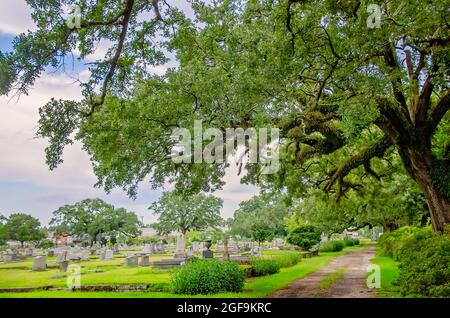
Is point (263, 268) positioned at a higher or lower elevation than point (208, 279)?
lower

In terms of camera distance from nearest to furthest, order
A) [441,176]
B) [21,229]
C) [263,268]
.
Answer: [441,176] → [263,268] → [21,229]

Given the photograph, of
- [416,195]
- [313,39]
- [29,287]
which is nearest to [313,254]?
[416,195]

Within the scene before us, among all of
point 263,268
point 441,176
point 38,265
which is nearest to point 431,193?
point 441,176

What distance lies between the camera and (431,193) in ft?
45.3

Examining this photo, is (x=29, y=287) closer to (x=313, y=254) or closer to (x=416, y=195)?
(x=416, y=195)

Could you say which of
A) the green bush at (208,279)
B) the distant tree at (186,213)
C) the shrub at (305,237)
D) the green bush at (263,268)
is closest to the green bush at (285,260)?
the green bush at (263,268)

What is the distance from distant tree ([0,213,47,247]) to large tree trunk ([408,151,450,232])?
2033 inches

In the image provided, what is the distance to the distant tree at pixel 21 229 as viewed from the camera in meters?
51.1

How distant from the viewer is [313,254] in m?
32.9

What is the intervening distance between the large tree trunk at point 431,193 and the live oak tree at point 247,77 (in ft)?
0.13

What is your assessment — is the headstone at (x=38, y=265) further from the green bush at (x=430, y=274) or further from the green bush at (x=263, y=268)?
the green bush at (x=430, y=274)

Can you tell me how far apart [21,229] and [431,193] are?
2053 inches

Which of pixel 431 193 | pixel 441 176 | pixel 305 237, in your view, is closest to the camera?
pixel 441 176

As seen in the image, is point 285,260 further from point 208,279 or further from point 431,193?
point 208,279
